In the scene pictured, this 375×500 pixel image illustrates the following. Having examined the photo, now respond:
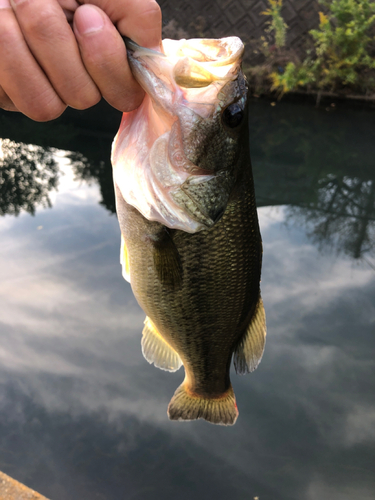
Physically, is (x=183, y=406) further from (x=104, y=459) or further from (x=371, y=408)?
(x=371, y=408)

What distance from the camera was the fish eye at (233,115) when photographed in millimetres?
1073

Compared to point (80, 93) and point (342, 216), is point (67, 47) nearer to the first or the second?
point (80, 93)

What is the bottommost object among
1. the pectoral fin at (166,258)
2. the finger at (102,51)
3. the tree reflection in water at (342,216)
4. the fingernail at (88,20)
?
the tree reflection in water at (342,216)

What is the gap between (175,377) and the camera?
144 inches

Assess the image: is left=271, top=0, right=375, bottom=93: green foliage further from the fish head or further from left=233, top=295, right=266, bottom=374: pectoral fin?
the fish head

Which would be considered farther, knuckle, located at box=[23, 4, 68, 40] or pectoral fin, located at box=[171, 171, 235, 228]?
pectoral fin, located at box=[171, 171, 235, 228]

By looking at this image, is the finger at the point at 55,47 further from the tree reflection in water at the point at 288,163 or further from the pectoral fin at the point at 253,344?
the tree reflection in water at the point at 288,163

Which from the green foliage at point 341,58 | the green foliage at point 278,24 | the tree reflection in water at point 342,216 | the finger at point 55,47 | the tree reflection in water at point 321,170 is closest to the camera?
the finger at point 55,47

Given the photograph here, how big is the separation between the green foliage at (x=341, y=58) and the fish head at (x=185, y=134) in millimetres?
8988

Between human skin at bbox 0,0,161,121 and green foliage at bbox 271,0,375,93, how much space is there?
9.20 metres

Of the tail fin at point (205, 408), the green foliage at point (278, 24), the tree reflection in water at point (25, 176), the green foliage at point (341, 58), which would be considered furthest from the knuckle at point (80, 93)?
the green foliage at point (278, 24)

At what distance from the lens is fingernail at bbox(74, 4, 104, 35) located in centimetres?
81

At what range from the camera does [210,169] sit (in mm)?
1144

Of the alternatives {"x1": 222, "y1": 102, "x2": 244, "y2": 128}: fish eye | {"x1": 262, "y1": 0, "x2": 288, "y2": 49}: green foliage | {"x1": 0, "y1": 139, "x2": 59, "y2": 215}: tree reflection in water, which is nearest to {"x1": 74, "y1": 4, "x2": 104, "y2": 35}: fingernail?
{"x1": 222, "y1": 102, "x2": 244, "y2": 128}: fish eye
